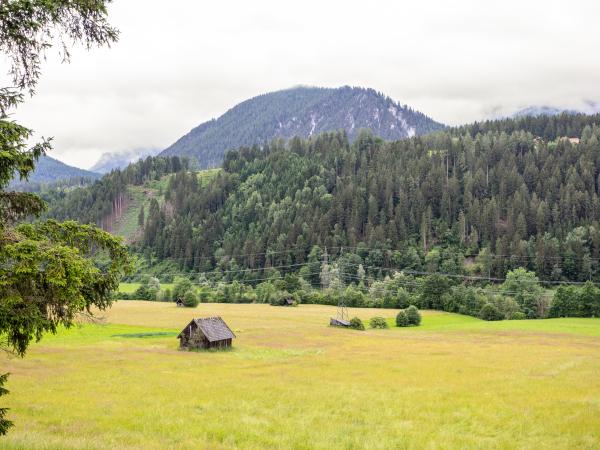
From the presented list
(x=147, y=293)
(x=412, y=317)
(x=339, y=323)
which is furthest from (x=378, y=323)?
(x=147, y=293)

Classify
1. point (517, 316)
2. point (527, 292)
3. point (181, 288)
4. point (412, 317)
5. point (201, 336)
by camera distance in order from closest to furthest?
point (201, 336)
point (412, 317)
point (517, 316)
point (527, 292)
point (181, 288)

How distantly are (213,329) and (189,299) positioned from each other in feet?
190

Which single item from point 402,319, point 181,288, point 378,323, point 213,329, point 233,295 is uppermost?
point 181,288

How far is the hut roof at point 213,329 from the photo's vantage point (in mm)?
61219

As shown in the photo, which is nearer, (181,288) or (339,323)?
(339,323)

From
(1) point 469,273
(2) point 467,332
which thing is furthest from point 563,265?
(2) point 467,332

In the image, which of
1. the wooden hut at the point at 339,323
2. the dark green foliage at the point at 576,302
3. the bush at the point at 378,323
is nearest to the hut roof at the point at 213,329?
the wooden hut at the point at 339,323

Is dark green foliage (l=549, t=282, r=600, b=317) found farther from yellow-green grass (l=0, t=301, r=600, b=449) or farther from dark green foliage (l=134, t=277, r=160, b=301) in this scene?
dark green foliage (l=134, t=277, r=160, b=301)

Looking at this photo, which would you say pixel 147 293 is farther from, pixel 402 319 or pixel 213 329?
pixel 213 329

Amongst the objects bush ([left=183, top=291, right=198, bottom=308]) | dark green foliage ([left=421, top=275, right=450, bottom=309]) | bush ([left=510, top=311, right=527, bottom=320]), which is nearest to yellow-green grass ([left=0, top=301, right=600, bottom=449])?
bush ([left=510, top=311, right=527, bottom=320])

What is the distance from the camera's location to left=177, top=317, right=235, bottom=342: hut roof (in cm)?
6122

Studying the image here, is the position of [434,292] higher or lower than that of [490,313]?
higher

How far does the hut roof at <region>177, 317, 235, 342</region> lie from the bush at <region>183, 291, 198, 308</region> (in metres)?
55.0

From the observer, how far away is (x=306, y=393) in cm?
3378
